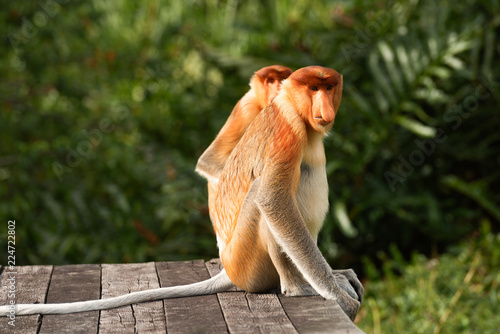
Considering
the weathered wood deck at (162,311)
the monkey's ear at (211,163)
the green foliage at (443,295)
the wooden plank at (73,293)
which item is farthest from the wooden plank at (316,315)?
the green foliage at (443,295)

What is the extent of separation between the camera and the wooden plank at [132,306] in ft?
6.80

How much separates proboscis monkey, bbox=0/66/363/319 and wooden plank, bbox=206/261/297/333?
50mm

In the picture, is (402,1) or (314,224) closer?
(314,224)

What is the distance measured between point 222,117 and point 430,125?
1879 mm

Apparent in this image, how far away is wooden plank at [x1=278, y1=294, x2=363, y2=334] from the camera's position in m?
2.02

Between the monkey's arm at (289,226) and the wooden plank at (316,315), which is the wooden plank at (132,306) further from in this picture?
the monkey's arm at (289,226)

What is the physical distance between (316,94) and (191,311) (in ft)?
2.98

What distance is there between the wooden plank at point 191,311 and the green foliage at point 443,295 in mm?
1881

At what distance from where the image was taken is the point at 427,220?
543 cm

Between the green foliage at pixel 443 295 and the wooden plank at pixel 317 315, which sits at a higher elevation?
the wooden plank at pixel 317 315

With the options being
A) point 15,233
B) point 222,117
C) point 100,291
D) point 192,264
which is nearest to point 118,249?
point 15,233

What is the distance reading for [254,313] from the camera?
2191mm

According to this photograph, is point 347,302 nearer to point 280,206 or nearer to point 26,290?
point 280,206

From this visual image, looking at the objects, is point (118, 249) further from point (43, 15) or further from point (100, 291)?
point (100, 291)
